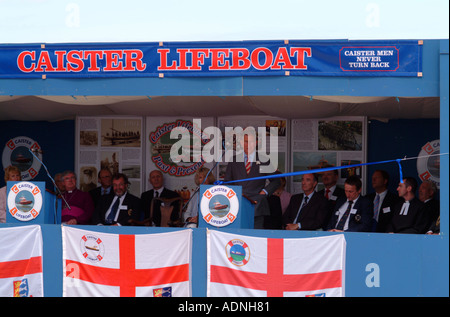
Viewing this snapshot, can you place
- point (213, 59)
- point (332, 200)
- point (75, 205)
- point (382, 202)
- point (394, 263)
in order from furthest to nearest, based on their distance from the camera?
point (332, 200), point (75, 205), point (382, 202), point (213, 59), point (394, 263)

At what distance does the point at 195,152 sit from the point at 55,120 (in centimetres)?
217

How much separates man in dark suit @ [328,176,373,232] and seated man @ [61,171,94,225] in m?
3.02

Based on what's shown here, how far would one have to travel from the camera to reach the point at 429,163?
850cm

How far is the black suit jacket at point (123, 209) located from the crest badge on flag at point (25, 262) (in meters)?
1.04

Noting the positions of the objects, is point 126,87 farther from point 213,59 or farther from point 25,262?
point 25,262

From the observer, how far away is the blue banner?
645cm

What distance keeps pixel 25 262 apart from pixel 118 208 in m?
1.35

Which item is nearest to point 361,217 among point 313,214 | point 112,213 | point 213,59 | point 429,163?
point 313,214

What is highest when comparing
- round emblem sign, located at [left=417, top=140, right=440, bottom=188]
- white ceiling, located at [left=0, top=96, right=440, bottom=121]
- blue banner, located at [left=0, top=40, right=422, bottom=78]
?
blue banner, located at [left=0, top=40, right=422, bottom=78]

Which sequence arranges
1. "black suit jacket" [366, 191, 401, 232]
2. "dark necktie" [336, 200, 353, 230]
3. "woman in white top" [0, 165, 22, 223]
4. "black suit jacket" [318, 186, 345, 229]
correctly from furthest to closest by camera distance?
"woman in white top" [0, 165, 22, 223], "black suit jacket" [318, 186, 345, 229], "black suit jacket" [366, 191, 401, 232], "dark necktie" [336, 200, 353, 230]

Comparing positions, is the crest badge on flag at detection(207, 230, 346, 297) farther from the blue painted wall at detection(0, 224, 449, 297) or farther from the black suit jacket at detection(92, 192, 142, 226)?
the black suit jacket at detection(92, 192, 142, 226)

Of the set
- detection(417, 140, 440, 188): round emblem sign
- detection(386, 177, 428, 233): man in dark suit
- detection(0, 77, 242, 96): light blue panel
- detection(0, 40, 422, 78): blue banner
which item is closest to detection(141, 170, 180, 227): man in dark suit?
detection(0, 77, 242, 96): light blue panel
